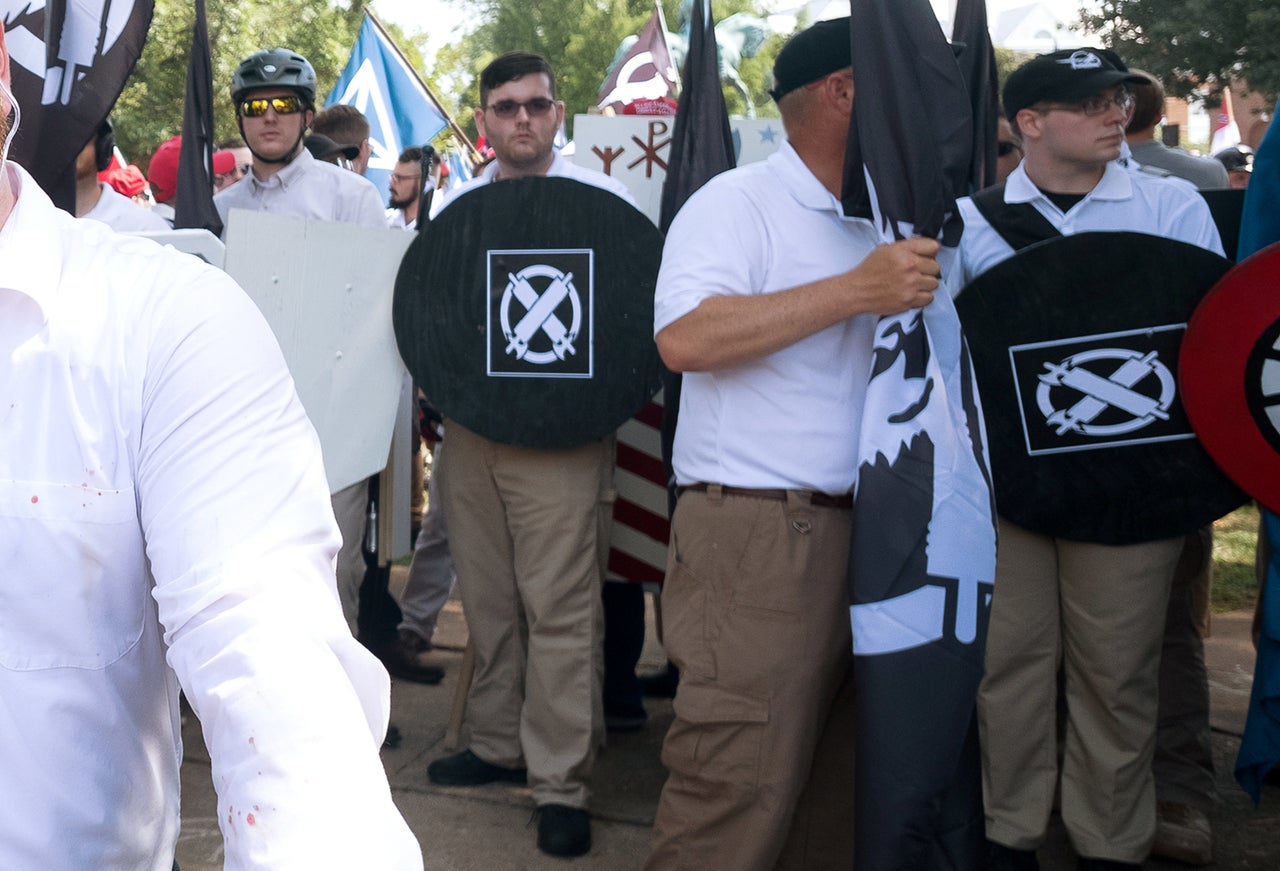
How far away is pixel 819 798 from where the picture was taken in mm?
2936

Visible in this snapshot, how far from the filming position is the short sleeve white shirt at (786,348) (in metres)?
2.78

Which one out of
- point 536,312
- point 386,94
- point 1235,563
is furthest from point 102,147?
point 1235,563

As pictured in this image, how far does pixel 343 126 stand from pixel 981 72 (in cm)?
393

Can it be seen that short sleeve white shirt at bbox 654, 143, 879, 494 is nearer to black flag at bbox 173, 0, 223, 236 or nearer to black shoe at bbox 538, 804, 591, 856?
black shoe at bbox 538, 804, 591, 856

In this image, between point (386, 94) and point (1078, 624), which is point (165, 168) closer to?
point (386, 94)

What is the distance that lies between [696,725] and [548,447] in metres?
1.21

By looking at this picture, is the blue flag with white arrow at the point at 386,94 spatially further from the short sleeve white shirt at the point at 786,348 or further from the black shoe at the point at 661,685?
the short sleeve white shirt at the point at 786,348

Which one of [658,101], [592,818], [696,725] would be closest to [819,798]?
[696,725]

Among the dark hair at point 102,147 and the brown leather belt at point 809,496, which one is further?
the dark hair at point 102,147

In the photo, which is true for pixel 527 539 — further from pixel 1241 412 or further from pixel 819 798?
pixel 1241 412

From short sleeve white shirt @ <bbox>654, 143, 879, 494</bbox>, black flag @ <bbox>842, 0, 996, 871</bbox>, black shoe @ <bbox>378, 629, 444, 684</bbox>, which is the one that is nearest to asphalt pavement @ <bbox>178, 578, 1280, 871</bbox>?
black shoe @ <bbox>378, 629, 444, 684</bbox>

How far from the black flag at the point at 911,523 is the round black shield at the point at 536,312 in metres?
1.22

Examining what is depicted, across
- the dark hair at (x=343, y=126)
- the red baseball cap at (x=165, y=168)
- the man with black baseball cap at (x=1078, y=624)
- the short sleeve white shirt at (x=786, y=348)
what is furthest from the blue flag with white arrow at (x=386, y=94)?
the short sleeve white shirt at (x=786, y=348)

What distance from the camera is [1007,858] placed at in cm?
352
